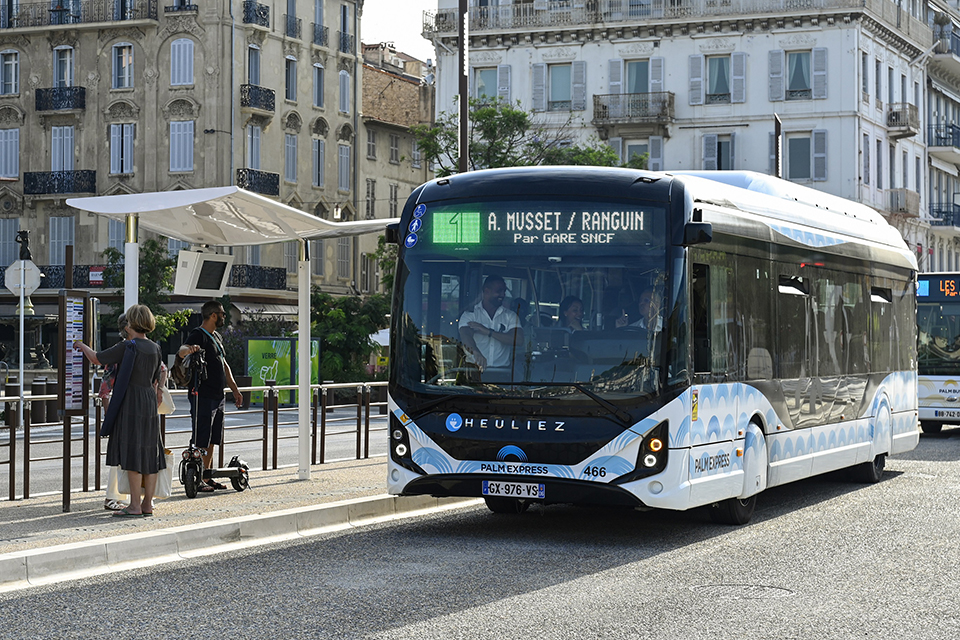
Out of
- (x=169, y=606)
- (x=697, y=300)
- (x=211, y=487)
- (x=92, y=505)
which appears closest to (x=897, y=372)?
(x=697, y=300)

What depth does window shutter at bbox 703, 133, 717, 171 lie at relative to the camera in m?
54.8

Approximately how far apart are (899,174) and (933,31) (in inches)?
343

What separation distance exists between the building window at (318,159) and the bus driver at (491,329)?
49.7 metres

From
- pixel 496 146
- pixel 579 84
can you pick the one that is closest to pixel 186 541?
pixel 496 146

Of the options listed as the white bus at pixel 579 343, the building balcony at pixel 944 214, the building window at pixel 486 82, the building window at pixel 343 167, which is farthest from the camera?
the building balcony at pixel 944 214

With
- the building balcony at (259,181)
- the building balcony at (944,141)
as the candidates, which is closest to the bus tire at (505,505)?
the building balcony at (259,181)

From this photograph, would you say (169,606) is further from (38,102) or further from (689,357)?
(38,102)

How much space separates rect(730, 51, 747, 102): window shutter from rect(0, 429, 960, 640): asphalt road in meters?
43.0

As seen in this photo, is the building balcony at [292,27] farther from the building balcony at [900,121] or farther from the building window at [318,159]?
the building balcony at [900,121]

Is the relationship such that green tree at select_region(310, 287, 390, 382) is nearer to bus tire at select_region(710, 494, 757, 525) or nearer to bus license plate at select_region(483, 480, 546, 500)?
bus tire at select_region(710, 494, 757, 525)

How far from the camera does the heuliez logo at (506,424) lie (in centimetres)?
1097

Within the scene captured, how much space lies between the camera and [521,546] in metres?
11.1

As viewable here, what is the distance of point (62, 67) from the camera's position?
188 ft

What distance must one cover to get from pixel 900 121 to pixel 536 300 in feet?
164
